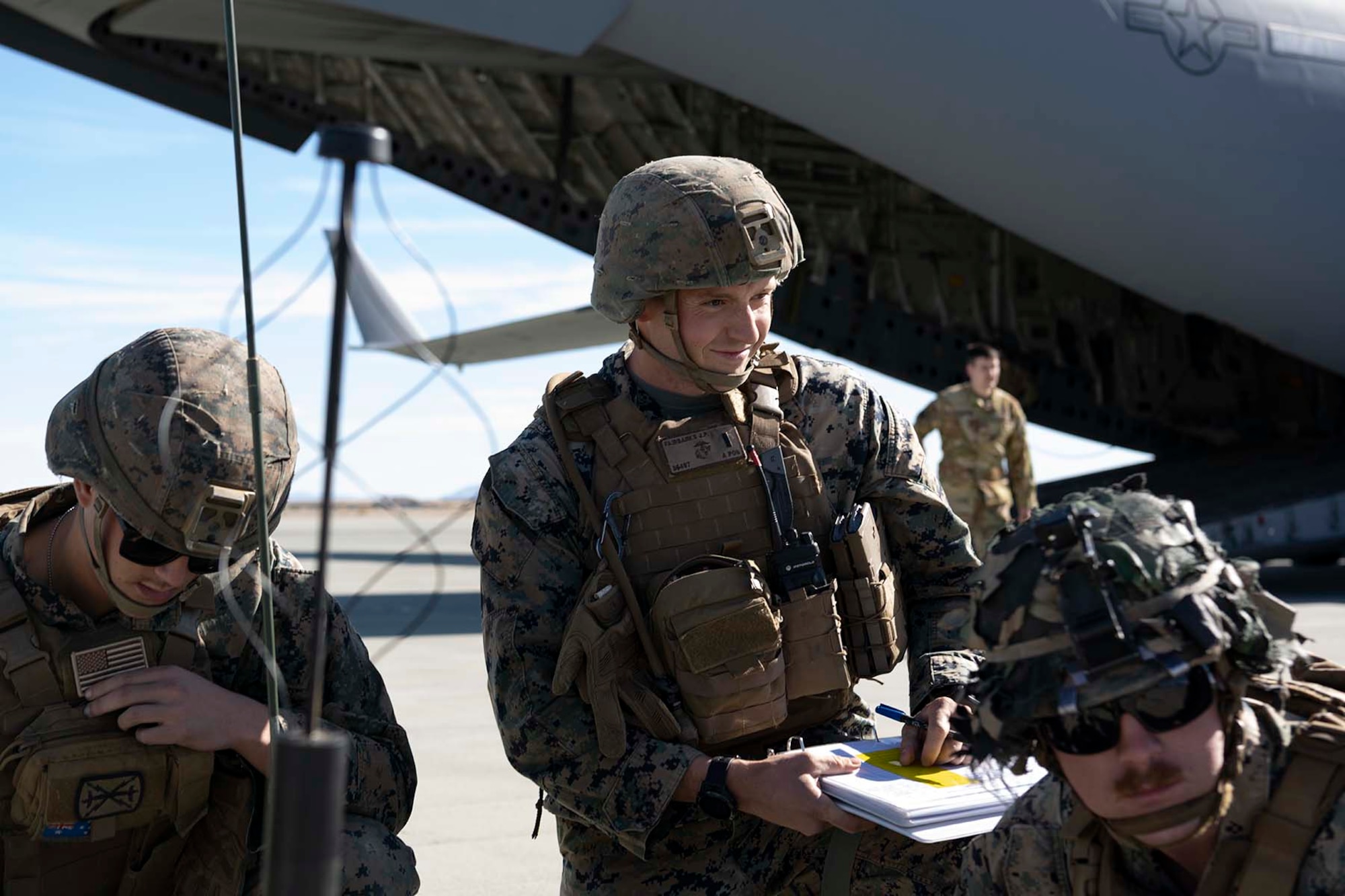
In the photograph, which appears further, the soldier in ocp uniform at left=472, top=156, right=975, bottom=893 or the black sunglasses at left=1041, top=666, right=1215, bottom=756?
the soldier in ocp uniform at left=472, top=156, right=975, bottom=893

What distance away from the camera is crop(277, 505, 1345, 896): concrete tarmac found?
399 cm

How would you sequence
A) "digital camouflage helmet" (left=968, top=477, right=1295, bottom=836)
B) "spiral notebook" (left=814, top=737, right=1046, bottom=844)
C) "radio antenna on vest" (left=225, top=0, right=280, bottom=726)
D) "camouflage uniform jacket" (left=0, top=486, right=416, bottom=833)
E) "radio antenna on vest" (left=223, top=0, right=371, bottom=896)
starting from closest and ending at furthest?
"radio antenna on vest" (left=223, top=0, right=371, bottom=896)
"radio antenna on vest" (left=225, top=0, right=280, bottom=726)
"digital camouflage helmet" (left=968, top=477, right=1295, bottom=836)
"spiral notebook" (left=814, top=737, right=1046, bottom=844)
"camouflage uniform jacket" (left=0, top=486, right=416, bottom=833)

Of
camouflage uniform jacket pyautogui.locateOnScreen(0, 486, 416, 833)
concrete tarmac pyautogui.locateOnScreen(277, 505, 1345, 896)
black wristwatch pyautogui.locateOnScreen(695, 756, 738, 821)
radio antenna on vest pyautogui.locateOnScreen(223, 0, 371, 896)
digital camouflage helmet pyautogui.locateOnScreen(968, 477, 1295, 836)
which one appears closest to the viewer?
radio antenna on vest pyautogui.locateOnScreen(223, 0, 371, 896)

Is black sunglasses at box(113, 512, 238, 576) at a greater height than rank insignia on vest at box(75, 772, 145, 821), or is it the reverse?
black sunglasses at box(113, 512, 238, 576)

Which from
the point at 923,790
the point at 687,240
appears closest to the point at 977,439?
the point at 687,240

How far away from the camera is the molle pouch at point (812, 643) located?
2467 millimetres

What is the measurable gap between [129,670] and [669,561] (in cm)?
90

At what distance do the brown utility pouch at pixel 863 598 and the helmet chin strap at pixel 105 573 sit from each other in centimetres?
114

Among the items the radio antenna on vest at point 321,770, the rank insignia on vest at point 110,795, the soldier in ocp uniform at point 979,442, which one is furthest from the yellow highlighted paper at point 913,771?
the soldier in ocp uniform at point 979,442

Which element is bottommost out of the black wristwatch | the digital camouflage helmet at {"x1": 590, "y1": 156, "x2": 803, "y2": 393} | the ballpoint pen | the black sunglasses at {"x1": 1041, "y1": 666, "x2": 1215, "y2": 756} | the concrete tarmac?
the concrete tarmac

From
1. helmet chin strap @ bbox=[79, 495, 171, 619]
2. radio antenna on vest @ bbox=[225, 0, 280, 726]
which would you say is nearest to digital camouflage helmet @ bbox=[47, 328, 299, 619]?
helmet chin strap @ bbox=[79, 495, 171, 619]

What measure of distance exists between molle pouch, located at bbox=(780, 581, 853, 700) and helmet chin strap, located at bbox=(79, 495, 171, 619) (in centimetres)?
104

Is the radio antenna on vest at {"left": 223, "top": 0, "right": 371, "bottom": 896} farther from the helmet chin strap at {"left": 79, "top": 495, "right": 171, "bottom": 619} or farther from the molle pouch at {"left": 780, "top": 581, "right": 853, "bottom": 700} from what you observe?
the molle pouch at {"left": 780, "top": 581, "right": 853, "bottom": 700}

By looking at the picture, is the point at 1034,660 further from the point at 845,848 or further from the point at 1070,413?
the point at 1070,413
